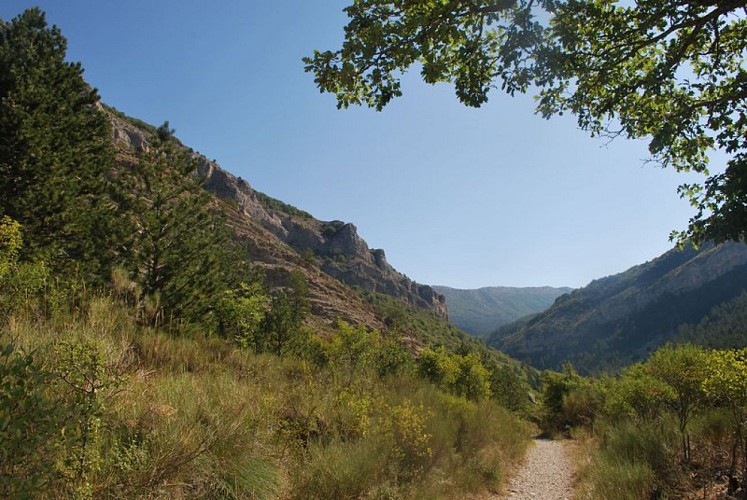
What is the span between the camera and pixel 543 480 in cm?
1283

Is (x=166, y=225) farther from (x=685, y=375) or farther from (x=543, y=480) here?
(x=685, y=375)

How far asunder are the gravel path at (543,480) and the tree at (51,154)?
15.6 meters

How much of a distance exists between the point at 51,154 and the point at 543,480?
20.8 metres

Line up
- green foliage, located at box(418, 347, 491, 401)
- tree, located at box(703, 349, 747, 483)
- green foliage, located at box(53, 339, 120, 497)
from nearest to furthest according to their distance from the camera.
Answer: green foliage, located at box(53, 339, 120, 497)
tree, located at box(703, 349, 747, 483)
green foliage, located at box(418, 347, 491, 401)

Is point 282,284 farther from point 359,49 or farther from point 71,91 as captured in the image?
point 359,49

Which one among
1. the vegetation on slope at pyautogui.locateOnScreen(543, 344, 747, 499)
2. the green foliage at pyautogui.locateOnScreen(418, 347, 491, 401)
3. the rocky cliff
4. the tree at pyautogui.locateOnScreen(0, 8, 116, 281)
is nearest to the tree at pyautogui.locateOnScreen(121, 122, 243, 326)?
the tree at pyautogui.locateOnScreen(0, 8, 116, 281)

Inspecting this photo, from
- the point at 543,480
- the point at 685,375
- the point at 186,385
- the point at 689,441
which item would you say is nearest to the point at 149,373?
the point at 186,385

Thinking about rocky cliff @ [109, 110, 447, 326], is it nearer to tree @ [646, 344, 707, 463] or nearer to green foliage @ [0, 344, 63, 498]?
tree @ [646, 344, 707, 463]

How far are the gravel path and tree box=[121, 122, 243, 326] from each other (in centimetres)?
1339

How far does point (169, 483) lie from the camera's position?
350 centimetres

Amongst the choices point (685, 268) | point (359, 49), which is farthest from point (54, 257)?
point (685, 268)

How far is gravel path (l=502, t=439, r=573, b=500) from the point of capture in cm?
1076

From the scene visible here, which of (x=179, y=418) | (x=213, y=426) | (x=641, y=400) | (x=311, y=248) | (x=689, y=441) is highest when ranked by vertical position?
(x=311, y=248)

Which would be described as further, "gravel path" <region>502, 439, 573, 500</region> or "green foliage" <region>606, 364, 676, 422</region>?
"green foliage" <region>606, 364, 676, 422</region>
